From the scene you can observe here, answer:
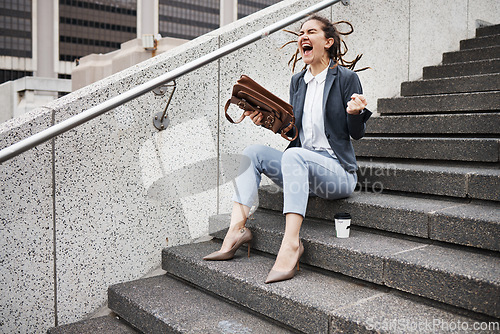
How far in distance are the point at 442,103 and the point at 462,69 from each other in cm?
72

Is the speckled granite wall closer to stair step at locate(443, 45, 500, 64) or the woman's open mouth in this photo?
the woman's open mouth

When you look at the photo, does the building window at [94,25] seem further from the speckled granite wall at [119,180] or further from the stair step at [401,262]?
the stair step at [401,262]

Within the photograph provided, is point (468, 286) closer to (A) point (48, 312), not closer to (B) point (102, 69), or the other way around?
(A) point (48, 312)

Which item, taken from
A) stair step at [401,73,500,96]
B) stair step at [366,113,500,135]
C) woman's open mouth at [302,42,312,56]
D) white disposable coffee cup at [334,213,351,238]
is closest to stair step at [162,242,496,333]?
white disposable coffee cup at [334,213,351,238]

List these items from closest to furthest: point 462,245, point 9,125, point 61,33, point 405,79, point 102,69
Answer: point 462,245
point 9,125
point 405,79
point 102,69
point 61,33

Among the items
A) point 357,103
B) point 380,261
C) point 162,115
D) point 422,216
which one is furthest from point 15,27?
point 380,261

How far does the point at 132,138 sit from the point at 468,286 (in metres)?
2.00

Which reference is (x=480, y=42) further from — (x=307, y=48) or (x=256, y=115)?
(x=256, y=115)

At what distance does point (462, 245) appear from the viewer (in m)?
Answer: 2.00

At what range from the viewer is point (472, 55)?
4.11 meters

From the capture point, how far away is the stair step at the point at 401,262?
62.5 inches

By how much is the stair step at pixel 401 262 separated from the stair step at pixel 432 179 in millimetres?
471

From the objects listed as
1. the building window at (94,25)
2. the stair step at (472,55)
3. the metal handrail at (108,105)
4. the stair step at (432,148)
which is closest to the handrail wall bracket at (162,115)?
the metal handrail at (108,105)

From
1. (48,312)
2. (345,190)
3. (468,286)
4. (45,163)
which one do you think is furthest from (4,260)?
(468,286)
